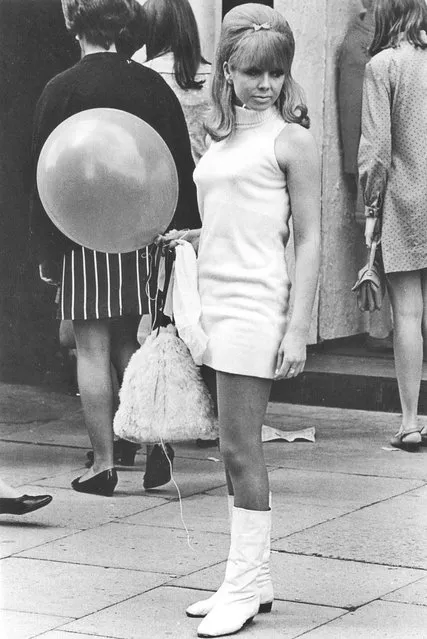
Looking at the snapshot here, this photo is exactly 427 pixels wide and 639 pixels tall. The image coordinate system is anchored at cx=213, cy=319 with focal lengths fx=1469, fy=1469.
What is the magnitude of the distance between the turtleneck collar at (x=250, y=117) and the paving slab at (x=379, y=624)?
1.52 meters

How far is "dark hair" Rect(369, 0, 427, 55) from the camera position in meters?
6.91

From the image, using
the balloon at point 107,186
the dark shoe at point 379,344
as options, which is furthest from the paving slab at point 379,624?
the dark shoe at point 379,344

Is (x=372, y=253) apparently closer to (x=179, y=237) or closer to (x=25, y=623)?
(x=179, y=237)

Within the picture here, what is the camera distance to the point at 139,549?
208 inches

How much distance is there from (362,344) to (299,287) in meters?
4.66

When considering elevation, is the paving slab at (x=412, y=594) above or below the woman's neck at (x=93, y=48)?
below

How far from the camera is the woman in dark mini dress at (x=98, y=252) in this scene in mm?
5996

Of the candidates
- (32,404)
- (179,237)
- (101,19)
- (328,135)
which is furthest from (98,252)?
(328,135)

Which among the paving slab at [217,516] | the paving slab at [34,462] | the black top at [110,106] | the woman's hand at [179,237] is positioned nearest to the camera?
the woman's hand at [179,237]

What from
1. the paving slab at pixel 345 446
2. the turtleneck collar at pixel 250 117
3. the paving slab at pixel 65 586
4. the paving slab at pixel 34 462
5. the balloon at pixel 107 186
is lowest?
the paving slab at pixel 345 446

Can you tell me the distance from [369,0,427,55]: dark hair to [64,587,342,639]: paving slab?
331cm

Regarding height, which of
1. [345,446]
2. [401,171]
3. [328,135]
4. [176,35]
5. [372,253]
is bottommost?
[345,446]

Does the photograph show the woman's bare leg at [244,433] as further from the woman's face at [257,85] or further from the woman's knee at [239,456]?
the woman's face at [257,85]

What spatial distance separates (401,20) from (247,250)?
9.61 ft
